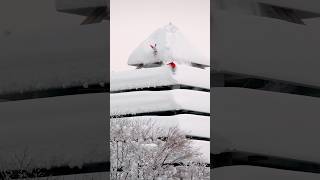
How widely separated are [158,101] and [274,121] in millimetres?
17600

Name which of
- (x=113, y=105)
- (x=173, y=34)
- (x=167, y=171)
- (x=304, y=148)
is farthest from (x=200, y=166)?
(x=304, y=148)

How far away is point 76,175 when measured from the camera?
9.73ft

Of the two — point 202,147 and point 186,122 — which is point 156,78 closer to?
point 186,122

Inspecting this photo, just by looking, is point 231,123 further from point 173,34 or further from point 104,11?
point 173,34

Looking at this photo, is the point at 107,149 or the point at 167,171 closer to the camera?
the point at 107,149

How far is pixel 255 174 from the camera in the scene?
2990mm

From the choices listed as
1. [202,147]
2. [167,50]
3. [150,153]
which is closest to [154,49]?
[167,50]

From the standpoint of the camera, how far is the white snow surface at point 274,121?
300 centimetres

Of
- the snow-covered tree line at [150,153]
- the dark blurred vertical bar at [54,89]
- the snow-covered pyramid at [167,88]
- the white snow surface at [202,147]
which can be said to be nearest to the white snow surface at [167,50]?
the snow-covered pyramid at [167,88]

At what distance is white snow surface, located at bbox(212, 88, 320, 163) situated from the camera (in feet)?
9.84

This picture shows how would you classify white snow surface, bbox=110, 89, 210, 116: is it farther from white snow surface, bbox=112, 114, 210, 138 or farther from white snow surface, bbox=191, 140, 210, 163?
white snow surface, bbox=191, 140, 210, 163

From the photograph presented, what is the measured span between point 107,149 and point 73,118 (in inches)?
9.2

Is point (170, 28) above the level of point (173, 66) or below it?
above

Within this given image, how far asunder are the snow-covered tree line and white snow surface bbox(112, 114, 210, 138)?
330 mm
